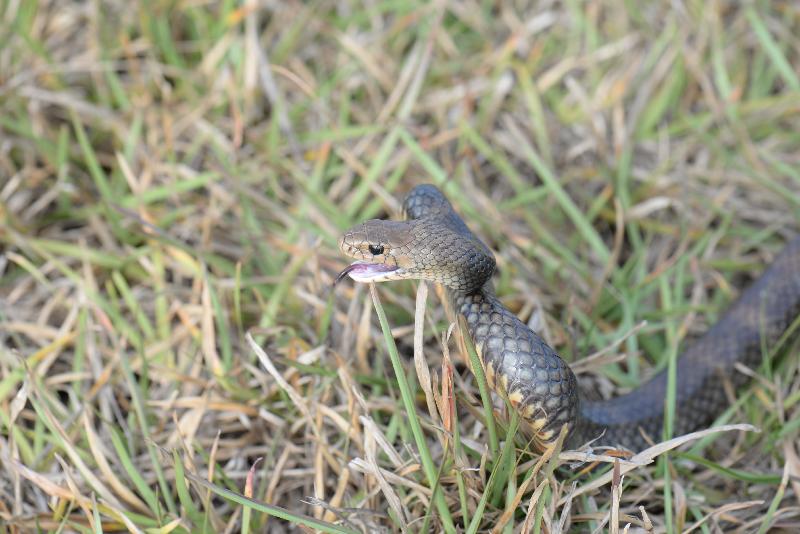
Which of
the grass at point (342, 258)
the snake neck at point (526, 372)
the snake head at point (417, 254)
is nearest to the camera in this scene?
the snake neck at point (526, 372)

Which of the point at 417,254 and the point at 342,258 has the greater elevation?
the point at 417,254

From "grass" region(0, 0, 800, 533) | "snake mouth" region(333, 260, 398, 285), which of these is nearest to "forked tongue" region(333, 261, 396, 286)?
"snake mouth" region(333, 260, 398, 285)

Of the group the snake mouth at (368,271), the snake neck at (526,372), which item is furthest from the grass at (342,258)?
the snake mouth at (368,271)

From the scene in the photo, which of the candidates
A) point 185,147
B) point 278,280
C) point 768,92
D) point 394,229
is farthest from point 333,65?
point 768,92

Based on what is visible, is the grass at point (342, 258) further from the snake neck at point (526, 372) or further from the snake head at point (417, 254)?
the snake head at point (417, 254)

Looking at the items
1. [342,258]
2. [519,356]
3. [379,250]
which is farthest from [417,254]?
[342,258]

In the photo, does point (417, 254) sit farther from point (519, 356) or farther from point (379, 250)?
point (519, 356)
